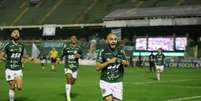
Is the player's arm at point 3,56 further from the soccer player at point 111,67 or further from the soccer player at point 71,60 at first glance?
the soccer player at point 111,67

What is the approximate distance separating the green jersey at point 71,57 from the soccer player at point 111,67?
342 inches

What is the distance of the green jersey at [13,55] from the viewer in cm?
1958

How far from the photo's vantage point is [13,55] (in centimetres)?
1967

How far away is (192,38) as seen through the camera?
230ft

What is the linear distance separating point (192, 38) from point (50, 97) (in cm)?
4920

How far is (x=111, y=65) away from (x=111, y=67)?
8 centimetres

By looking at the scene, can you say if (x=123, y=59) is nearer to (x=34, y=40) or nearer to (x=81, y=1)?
(x=34, y=40)

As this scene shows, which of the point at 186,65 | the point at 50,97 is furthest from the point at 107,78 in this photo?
Answer: the point at 186,65

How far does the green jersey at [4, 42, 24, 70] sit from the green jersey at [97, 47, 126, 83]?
253 inches

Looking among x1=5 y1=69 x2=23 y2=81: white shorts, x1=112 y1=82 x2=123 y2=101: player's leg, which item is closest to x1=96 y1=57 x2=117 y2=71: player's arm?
x1=112 y1=82 x2=123 y2=101: player's leg

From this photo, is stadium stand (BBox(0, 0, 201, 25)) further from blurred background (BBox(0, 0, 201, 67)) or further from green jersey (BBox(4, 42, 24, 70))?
green jersey (BBox(4, 42, 24, 70))

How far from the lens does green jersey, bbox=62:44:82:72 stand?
2263 centimetres

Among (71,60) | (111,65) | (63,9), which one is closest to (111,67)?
(111,65)

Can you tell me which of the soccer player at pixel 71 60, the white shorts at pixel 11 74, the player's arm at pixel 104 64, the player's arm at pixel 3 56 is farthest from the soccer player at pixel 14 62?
the player's arm at pixel 104 64
